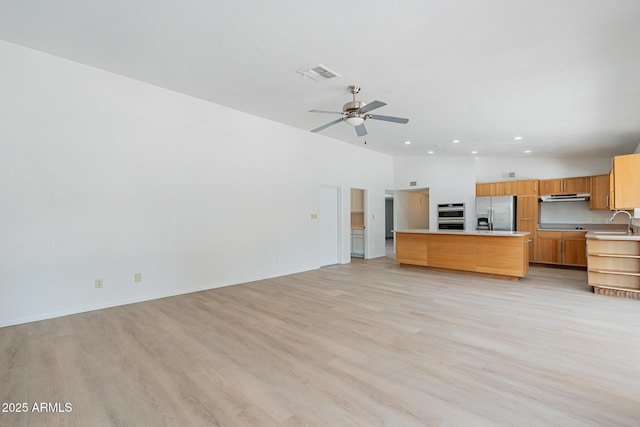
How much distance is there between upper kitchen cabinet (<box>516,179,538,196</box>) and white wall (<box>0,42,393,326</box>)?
551 centimetres

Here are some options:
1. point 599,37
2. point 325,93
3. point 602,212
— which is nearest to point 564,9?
point 599,37

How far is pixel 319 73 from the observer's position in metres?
3.64

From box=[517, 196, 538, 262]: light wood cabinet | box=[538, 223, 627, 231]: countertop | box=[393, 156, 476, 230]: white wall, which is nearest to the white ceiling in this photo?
box=[517, 196, 538, 262]: light wood cabinet

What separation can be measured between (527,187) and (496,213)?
0.90 m

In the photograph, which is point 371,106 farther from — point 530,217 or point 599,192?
point 599,192

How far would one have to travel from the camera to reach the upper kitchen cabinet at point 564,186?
678cm

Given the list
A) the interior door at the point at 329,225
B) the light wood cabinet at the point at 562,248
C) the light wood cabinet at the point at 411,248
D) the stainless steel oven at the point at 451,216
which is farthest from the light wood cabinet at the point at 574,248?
the interior door at the point at 329,225

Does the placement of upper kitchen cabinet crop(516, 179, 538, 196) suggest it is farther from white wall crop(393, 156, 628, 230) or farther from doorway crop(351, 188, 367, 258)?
doorway crop(351, 188, 367, 258)

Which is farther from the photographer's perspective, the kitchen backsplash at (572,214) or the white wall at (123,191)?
the kitchen backsplash at (572,214)

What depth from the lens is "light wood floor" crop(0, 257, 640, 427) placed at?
1838mm

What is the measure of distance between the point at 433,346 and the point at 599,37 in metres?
3.03

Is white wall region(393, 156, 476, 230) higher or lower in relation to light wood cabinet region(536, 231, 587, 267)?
higher

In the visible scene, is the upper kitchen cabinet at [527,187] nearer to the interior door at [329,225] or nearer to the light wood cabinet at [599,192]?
the light wood cabinet at [599,192]

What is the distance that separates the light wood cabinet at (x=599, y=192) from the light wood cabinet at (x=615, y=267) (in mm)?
2652
